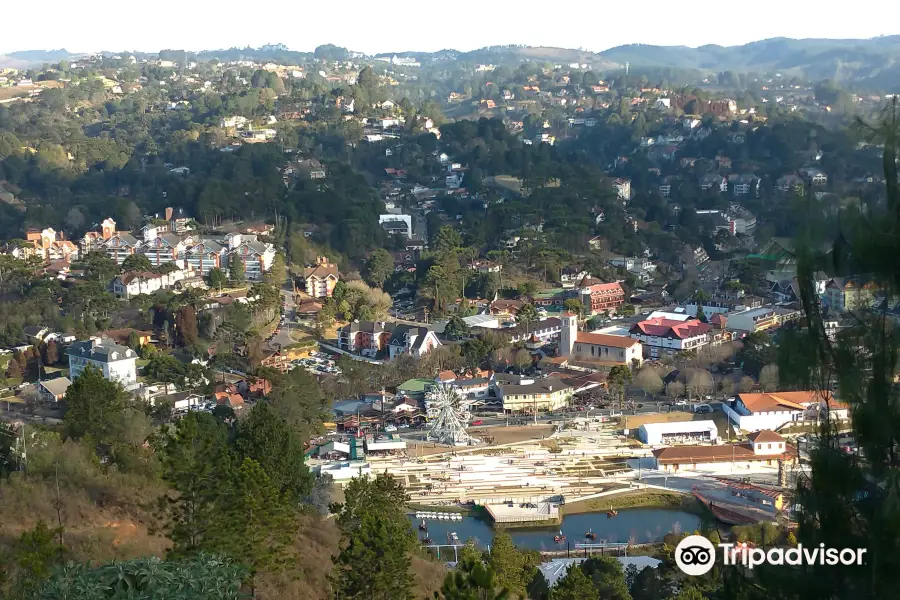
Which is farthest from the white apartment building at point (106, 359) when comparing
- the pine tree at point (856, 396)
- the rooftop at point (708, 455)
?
the pine tree at point (856, 396)

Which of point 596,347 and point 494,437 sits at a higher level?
point 596,347

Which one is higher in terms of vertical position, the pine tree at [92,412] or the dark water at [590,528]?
the pine tree at [92,412]

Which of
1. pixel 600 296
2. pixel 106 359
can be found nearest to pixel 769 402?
pixel 600 296

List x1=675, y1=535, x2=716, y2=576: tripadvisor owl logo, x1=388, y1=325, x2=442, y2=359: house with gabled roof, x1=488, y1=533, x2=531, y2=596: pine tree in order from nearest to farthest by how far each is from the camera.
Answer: x1=675, y1=535, x2=716, y2=576: tripadvisor owl logo, x1=488, y1=533, x2=531, y2=596: pine tree, x1=388, y1=325, x2=442, y2=359: house with gabled roof

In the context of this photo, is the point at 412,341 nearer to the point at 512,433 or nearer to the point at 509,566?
the point at 512,433

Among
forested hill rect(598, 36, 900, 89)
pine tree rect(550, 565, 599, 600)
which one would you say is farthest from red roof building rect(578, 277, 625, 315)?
pine tree rect(550, 565, 599, 600)

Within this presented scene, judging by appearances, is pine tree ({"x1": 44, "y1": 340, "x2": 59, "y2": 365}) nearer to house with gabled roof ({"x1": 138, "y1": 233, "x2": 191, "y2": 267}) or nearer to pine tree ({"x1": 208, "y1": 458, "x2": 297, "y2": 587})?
house with gabled roof ({"x1": 138, "y1": 233, "x2": 191, "y2": 267})

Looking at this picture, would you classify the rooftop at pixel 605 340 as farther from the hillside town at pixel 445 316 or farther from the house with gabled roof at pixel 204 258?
the house with gabled roof at pixel 204 258

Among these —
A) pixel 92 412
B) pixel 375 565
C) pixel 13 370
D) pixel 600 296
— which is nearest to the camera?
pixel 375 565
